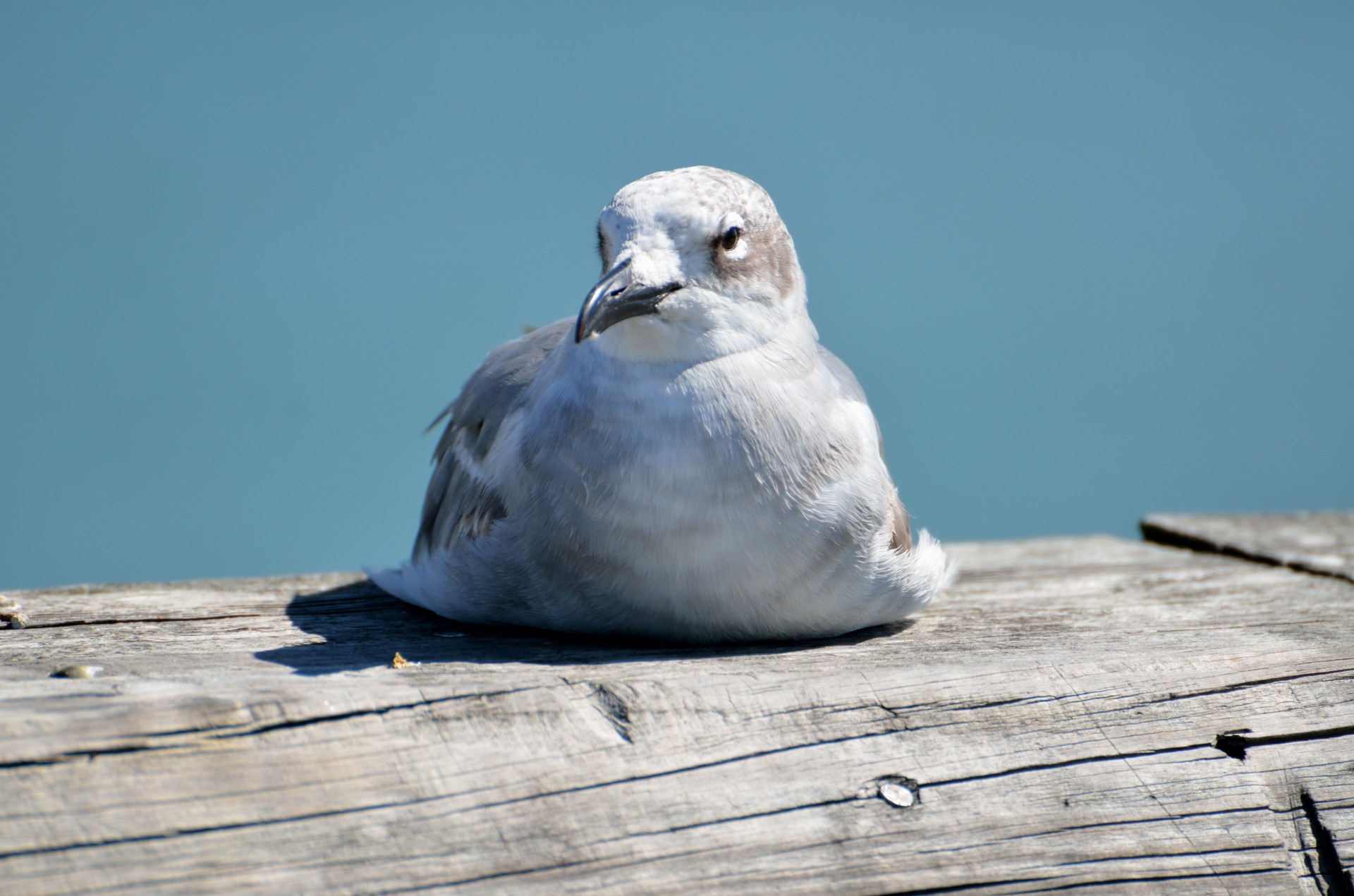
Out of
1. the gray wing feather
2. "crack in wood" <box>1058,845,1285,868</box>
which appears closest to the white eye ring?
the gray wing feather

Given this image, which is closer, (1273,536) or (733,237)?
(733,237)

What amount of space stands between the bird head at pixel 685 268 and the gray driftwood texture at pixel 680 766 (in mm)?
558

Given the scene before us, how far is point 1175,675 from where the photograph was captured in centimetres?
185

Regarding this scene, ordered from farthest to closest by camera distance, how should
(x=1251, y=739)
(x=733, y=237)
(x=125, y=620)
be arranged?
1. (x=125, y=620)
2. (x=733, y=237)
3. (x=1251, y=739)

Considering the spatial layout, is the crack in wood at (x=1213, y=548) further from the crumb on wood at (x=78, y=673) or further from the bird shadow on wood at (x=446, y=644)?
the crumb on wood at (x=78, y=673)

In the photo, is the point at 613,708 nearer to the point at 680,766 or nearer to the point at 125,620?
the point at 680,766

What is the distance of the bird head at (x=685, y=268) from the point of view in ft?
6.24

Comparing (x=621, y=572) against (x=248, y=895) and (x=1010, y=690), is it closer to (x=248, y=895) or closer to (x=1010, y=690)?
(x=1010, y=690)

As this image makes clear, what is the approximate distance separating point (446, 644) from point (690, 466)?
22.6 inches

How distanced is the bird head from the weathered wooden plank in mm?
1848

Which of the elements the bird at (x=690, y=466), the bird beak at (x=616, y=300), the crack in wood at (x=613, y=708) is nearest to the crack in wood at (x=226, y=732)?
the crack in wood at (x=613, y=708)

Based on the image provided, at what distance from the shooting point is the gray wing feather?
2250 mm

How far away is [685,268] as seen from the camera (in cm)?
197

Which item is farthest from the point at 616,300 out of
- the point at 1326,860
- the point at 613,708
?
the point at 1326,860
